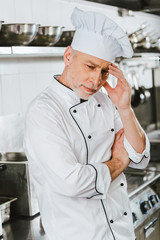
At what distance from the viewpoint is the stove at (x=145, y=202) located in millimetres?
2654

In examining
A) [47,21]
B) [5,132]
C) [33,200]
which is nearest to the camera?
[33,200]

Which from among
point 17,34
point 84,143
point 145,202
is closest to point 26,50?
point 17,34

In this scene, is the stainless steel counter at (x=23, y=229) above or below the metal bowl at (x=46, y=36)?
below

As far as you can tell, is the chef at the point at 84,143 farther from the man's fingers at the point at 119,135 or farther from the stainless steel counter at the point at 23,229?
the stainless steel counter at the point at 23,229

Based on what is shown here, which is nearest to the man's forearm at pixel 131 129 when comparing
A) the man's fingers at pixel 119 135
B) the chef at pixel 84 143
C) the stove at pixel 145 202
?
the chef at pixel 84 143

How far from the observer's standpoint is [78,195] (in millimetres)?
1596

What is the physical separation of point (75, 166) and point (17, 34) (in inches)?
34.4

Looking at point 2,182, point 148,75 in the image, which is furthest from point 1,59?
point 148,75

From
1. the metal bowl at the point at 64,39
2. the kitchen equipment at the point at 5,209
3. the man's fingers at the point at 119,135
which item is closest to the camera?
the man's fingers at the point at 119,135

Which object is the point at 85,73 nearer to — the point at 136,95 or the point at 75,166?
the point at 75,166

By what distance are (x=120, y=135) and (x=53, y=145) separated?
0.44 meters

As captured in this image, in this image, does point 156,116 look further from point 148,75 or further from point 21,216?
point 21,216

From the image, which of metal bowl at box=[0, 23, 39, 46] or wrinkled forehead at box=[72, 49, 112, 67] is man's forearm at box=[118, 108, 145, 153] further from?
metal bowl at box=[0, 23, 39, 46]

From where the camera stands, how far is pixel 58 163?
5.09 ft
